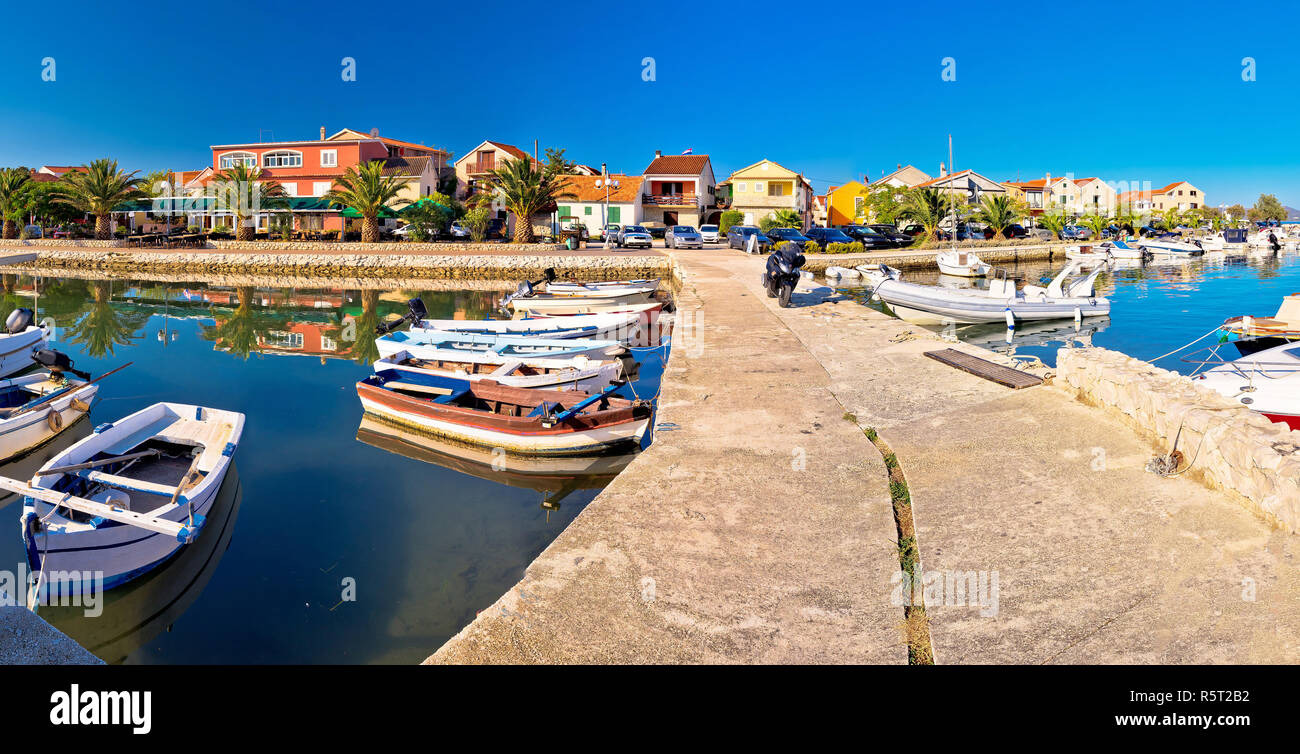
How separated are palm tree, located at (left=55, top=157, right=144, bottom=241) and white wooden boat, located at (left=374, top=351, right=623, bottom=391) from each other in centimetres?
5580

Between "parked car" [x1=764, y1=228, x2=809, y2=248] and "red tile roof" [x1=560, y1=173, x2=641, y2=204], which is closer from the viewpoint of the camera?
"parked car" [x1=764, y1=228, x2=809, y2=248]

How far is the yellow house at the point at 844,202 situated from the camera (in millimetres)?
84562

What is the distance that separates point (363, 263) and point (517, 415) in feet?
121

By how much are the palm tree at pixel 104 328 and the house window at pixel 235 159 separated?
34.5m

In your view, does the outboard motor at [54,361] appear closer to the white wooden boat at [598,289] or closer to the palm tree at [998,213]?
the white wooden boat at [598,289]

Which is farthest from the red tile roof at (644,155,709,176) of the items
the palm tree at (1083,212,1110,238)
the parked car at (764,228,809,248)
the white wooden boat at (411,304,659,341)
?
the white wooden boat at (411,304,659,341)

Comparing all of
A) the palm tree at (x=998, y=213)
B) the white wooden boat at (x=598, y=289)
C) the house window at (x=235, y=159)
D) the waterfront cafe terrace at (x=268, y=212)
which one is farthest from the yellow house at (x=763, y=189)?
the white wooden boat at (x=598, y=289)

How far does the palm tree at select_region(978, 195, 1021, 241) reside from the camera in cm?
6231

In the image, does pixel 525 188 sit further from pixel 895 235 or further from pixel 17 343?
pixel 17 343

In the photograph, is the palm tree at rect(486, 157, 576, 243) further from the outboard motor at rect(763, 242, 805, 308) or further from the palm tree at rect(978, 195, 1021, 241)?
the palm tree at rect(978, 195, 1021, 241)

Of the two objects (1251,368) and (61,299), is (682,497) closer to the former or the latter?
(1251,368)

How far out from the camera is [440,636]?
6875 millimetres
